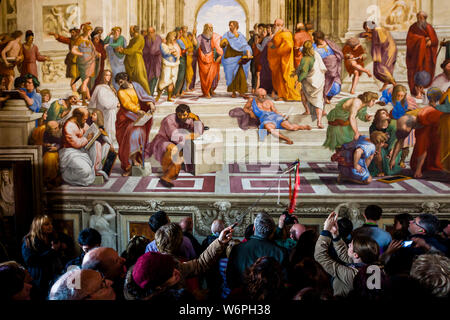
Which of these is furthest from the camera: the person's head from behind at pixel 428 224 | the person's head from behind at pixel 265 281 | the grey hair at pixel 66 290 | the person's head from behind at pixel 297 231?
the person's head from behind at pixel 297 231

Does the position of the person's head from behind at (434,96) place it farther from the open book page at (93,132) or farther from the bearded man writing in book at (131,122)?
the open book page at (93,132)

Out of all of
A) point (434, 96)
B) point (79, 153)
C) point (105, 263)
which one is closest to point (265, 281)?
point (105, 263)

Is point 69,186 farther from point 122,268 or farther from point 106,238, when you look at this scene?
point 122,268

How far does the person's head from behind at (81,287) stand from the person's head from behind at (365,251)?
1994 mm

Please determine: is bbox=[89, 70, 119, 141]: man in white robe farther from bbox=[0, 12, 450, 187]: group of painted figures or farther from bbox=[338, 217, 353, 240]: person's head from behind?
bbox=[338, 217, 353, 240]: person's head from behind

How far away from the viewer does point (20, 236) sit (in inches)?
340

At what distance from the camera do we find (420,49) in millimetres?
8336

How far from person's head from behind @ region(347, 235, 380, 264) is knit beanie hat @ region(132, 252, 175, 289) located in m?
1.57

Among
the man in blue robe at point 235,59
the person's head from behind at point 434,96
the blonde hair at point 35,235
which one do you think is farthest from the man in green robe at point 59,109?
the person's head from behind at point 434,96

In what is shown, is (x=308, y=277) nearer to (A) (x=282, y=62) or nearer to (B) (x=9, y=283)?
(B) (x=9, y=283)

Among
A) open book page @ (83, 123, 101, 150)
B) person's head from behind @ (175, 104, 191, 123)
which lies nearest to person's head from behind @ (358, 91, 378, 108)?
person's head from behind @ (175, 104, 191, 123)

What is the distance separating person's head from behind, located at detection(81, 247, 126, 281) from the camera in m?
3.66

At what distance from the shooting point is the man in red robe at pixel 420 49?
830 cm
